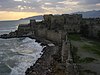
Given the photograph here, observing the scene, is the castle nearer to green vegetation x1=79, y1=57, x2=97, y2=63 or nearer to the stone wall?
the stone wall

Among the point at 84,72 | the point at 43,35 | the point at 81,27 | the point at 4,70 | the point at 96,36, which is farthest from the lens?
the point at 43,35

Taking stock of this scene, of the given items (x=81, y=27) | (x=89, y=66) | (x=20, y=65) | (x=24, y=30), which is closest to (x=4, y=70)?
(x=20, y=65)

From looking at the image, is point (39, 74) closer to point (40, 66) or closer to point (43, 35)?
point (40, 66)

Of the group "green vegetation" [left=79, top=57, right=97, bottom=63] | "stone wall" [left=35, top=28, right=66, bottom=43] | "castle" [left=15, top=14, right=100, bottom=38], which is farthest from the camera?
"castle" [left=15, top=14, right=100, bottom=38]

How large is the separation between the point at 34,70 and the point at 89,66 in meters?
7.34

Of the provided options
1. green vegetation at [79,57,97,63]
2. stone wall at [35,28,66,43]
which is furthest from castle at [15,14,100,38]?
green vegetation at [79,57,97,63]

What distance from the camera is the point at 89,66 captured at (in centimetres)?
2075

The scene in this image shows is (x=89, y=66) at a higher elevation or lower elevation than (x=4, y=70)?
higher

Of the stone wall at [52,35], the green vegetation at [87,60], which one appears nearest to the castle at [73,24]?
the stone wall at [52,35]

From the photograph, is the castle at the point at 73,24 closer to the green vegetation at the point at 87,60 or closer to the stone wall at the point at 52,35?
the stone wall at the point at 52,35

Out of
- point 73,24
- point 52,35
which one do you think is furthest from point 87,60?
point 73,24

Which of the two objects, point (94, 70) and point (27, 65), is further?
point (27, 65)

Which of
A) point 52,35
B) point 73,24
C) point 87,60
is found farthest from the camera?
point 73,24

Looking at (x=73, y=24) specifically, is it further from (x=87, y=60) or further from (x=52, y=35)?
(x=87, y=60)
